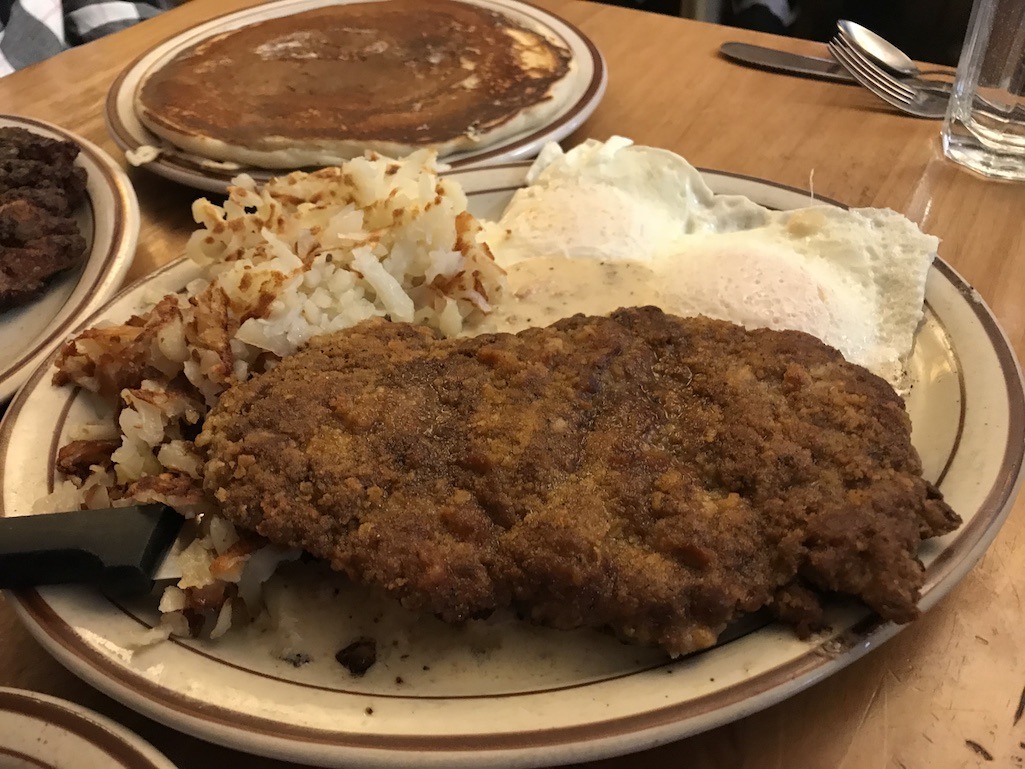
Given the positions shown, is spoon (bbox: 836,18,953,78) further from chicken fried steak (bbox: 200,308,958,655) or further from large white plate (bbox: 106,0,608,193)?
chicken fried steak (bbox: 200,308,958,655)

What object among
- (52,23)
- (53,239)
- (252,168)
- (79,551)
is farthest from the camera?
(52,23)

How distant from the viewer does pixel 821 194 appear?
7.97 feet

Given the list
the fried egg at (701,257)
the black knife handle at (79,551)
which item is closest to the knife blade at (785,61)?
the fried egg at (701,257)

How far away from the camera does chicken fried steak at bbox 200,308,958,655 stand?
1.11 metres

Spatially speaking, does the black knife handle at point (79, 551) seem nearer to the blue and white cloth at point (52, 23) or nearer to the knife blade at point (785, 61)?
the knife blade at point (785, 61)

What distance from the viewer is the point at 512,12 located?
3.29 meters

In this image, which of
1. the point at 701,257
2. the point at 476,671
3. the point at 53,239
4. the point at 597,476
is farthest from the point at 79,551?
the point at 701,257

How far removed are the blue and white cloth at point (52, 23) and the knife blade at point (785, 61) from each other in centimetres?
331

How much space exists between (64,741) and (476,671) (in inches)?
21.0

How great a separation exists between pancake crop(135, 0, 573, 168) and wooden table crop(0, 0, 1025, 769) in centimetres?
27

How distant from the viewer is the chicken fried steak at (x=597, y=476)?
1.11m

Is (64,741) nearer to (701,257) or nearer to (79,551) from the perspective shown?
(79,551)

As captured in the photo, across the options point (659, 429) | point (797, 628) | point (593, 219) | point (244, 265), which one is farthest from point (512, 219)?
point (797, 628)

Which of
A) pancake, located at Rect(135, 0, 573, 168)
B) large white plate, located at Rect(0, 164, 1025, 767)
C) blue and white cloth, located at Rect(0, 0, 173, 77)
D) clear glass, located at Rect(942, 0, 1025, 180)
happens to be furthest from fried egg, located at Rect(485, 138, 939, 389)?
blue and white cloth, located at Rect(0, 0, 173, 77)
